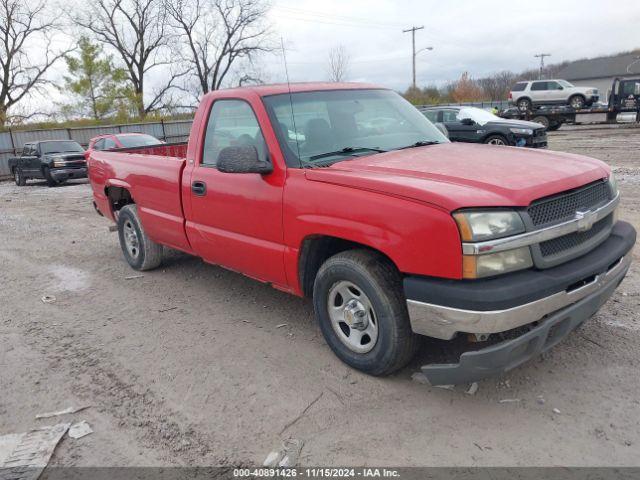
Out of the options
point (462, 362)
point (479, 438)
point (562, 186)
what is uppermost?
point (562, 186)

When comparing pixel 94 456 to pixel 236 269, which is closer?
pixel 94 456

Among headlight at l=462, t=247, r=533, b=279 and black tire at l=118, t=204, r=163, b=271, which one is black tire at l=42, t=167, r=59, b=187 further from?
headlight at l=462, t=247, r=533, b=279

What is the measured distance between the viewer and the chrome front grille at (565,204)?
293 cm

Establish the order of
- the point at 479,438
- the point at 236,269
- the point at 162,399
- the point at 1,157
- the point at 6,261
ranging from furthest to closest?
the point at 1,157
the point at 6,261
the point at 236,269
the point at 162,399
the point at 479,438

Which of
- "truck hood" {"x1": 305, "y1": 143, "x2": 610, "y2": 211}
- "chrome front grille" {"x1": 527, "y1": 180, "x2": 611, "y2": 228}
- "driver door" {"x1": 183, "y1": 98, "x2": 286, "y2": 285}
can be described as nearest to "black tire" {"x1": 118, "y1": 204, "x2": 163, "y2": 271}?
"driver door" {"x1": 183, "y1": 98, "x2": 286, "y2": 285}

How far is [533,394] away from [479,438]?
23.2 inches

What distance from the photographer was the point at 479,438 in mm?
2867

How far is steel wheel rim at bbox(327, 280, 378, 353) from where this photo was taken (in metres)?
3.41

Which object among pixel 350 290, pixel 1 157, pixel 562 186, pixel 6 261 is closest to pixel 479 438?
pixel 350 290

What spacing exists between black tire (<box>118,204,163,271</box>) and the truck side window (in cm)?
187

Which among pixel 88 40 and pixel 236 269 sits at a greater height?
pixel 88 40

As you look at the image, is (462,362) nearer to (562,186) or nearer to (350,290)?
(350,290)

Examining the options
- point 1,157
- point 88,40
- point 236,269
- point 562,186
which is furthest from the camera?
point 88,40

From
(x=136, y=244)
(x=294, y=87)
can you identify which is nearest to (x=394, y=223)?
(x=294, y=87)
